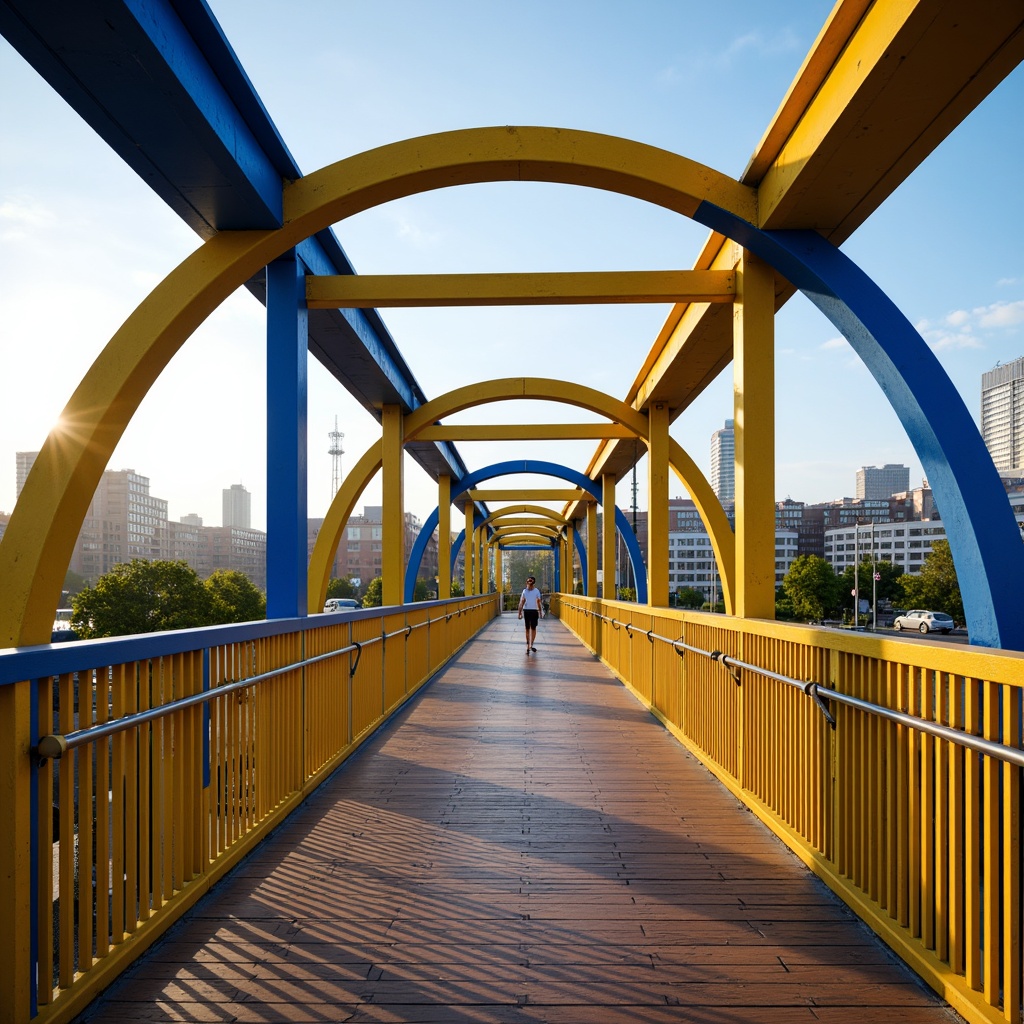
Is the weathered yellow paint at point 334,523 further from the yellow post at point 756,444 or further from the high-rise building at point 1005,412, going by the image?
the high-rise building at point 1005,412

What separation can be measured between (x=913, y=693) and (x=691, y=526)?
472 ft

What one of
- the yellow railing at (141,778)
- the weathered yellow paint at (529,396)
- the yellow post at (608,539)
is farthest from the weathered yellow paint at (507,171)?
the yellow post at (608,539)

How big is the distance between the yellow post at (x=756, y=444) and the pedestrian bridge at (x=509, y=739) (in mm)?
25

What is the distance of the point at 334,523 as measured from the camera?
1100 cm

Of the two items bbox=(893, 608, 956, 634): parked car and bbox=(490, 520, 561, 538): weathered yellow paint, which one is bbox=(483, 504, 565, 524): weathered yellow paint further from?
bbox=(893, 608, 956, 634): parked car

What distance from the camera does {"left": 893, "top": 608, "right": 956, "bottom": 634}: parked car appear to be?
47.8 metres

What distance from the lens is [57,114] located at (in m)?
3.81

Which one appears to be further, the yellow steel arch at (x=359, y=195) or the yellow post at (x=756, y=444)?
the yellow post at (x=756, y=444)

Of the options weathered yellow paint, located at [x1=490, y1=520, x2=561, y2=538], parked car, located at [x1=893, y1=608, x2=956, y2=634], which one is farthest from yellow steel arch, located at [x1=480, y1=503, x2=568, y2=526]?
parked car, located at [x1=893, y1=608, x2=956, y2=634]

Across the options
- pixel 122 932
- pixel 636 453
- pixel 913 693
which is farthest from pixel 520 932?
pixel 636 453

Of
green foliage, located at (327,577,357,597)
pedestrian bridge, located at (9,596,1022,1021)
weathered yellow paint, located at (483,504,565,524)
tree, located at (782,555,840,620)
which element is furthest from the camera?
green foliage, located at (327,577,357,597)

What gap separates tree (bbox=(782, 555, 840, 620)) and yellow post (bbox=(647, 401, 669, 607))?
54.7 m

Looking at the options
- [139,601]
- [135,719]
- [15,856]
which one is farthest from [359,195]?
[139,601]

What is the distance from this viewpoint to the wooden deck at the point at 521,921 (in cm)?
256
